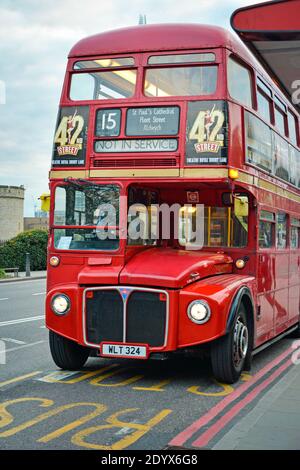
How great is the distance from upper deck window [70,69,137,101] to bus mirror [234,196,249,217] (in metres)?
1.96

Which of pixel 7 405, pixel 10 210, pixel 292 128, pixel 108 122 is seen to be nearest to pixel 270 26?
pixel 108 122

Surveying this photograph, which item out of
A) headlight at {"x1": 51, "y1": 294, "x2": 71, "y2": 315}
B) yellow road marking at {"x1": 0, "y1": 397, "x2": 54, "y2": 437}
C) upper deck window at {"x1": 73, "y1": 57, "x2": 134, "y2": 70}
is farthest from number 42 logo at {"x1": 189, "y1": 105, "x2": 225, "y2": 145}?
yellow road marking at {"x1": 0, "y1": 397, "x2": 54, "y2": 437}

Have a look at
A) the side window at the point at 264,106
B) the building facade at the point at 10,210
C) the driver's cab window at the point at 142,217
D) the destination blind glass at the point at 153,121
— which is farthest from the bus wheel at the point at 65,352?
the building facade at the point at 10,210

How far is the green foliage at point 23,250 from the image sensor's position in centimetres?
3525

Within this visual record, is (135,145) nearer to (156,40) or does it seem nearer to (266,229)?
(156,40)

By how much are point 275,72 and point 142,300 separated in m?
4.36

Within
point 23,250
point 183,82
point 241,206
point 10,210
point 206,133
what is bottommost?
point 23,250

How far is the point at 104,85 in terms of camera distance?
8.51 metres

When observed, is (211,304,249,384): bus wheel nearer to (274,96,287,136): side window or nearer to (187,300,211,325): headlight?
(187,300,211,325): headlight

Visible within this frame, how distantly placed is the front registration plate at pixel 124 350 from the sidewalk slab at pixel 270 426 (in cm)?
144

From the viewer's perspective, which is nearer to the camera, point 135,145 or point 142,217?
point 135,145

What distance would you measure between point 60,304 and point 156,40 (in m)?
3.50

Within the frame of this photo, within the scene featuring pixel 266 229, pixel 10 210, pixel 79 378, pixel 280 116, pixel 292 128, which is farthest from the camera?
pixel 10 210

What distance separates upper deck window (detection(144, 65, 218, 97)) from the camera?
8133mm
